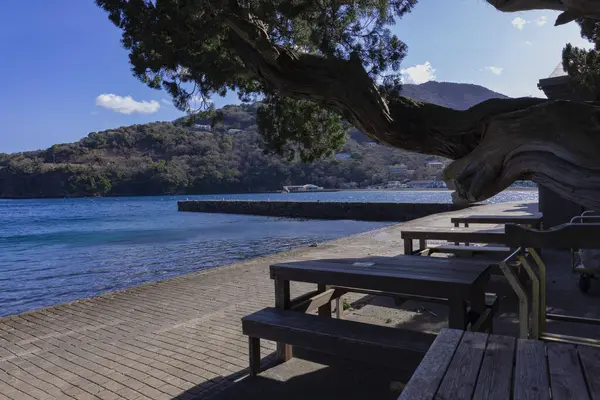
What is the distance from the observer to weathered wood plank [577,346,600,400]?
1.34 m

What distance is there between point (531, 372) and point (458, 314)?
1062mm

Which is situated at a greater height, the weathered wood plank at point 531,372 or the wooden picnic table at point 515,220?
the weathered wood plank at point 531,372

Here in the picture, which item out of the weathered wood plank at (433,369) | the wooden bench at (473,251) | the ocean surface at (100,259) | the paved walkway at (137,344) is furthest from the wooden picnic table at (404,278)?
the ocean surface at (100,259)

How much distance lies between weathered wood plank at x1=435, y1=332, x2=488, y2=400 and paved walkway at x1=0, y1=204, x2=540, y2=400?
6.84 feet

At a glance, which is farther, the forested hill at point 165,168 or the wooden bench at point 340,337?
the forested hill at point 165,168

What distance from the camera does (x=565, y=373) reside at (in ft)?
4.85

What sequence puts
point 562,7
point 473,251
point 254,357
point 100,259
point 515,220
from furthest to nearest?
1. point 100,259
2. point 515,220
3. point 473,251
4. point 562,7
5. point 254,357

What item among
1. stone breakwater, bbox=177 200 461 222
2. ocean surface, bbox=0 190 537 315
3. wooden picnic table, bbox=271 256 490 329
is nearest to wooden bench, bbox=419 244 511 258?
wooden picnic table, bbox=271 256 490 329

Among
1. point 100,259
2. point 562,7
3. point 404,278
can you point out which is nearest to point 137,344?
point 404,278

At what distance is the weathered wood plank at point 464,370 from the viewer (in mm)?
1368

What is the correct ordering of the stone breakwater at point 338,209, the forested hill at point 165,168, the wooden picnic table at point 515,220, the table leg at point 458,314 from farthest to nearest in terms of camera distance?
the forested hill at point 165,168 → the stone breakwater at point 338,209 → the wooden picnic table at point 515,220 → the table leg at point 458,314

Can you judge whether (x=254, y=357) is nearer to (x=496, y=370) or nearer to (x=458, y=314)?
(x=458, y=314)

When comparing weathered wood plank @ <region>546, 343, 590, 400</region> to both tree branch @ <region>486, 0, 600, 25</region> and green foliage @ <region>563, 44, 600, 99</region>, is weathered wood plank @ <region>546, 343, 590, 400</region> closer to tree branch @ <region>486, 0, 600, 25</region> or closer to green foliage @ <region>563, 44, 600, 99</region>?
tree branch @ <region>486, 0, 600, 25</region>

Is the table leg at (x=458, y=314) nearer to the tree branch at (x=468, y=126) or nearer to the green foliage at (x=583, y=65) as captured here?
the tree branch at (x=468, y=126)
